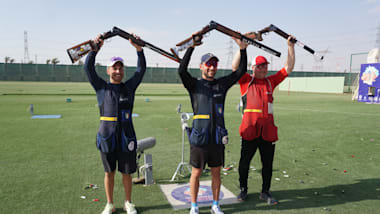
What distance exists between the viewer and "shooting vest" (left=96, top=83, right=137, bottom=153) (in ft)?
11.7

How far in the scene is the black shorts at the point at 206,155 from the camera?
3678 mm

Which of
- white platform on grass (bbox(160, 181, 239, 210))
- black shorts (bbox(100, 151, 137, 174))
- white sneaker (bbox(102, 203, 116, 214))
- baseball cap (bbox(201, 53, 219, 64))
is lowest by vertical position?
white platform on grass (bbox(160, 181, 239, 210))

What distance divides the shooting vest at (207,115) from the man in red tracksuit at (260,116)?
655 millimetres

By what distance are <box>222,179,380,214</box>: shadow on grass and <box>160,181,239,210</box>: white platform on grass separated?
0.82 ft

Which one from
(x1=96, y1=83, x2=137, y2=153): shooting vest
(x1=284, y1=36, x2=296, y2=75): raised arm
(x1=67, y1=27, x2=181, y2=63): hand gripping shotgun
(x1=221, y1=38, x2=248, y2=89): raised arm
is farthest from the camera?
(x1=284, y1=36, x2=296, y2=75): raised arm

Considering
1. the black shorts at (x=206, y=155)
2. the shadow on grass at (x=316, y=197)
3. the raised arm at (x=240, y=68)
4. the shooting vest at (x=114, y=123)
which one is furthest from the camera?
the shadow on grass at (x=316, y=197)

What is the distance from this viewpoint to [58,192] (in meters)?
4.46

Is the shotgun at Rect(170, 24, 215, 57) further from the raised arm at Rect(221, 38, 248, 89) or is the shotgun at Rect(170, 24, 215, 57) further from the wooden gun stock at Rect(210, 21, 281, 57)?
the raised arm at Rect(221, 38, 248, 89)

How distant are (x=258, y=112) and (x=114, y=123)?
84.7 inches

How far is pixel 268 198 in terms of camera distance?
13.9ft

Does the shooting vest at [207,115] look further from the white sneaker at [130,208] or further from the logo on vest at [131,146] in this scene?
the white sneaker at [130,208]

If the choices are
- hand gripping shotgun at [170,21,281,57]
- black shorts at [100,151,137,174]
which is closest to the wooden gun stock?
hand gripping shotgun at [170,21,281,57]

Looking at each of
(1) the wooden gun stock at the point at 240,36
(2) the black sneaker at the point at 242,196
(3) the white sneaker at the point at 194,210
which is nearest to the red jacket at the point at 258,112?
(1) the wooden gun stock at the point at 240,36

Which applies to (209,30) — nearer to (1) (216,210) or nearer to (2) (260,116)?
(2) (260,116)
